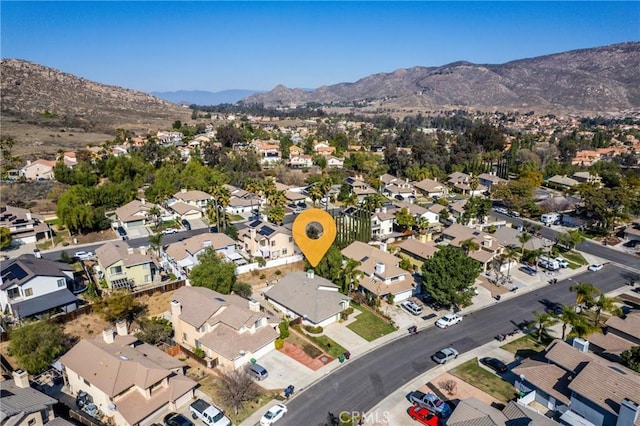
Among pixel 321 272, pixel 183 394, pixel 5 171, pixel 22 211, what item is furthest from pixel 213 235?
pixel 5 171

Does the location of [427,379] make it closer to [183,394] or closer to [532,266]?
[183,394]

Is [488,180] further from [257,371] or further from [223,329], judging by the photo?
[257,371]

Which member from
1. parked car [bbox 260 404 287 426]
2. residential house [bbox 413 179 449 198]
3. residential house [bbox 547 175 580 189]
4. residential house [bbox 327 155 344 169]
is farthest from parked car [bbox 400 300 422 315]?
residential house [bbox 327 155 344 169]

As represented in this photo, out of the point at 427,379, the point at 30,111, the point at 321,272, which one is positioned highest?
the point at 30,111

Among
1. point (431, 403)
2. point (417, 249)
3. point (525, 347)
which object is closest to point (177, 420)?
point (431, 403)

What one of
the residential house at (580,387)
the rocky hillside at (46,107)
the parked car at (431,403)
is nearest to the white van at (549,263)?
the residential house at (580,387)

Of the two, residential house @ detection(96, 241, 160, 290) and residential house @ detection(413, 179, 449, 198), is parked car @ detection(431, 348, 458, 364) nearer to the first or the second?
residential house @ detection(96, 241, 160, 290)
